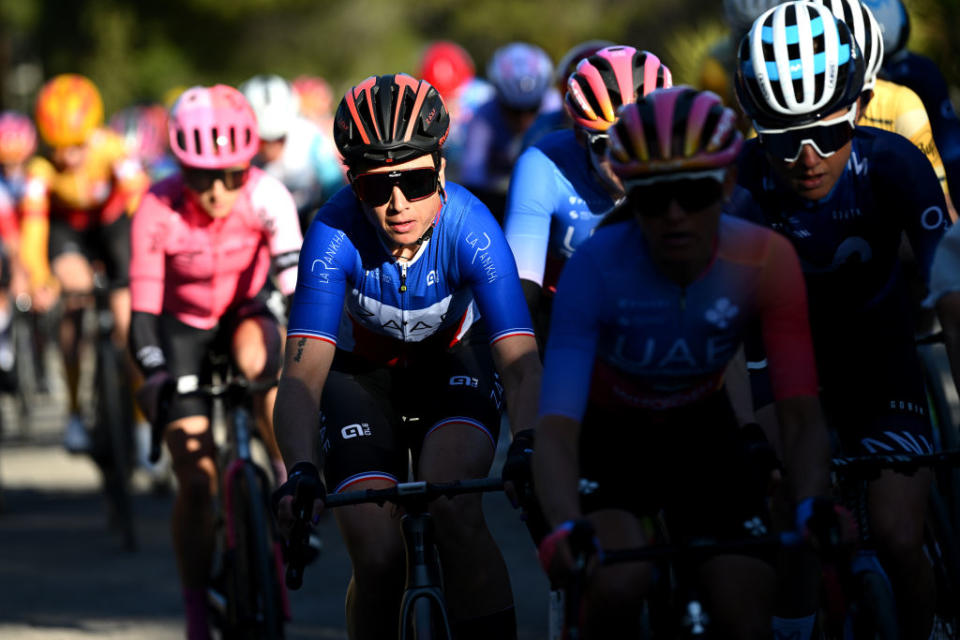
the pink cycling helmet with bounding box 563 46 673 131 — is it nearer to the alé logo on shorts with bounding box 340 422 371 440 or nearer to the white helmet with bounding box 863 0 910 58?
the alé logo on shorts with bounding box 340 422 371 440

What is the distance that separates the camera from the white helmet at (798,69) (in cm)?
485

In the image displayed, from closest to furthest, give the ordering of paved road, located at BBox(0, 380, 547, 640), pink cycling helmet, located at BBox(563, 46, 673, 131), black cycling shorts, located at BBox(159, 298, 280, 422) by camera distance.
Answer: pink cycling helmet, located at BBox(563, 46, 673, 131) < black cycling shorts, located at BBox(159, 298, 280, 422) < paved road, located at BBox(0, 380, 547, 640)

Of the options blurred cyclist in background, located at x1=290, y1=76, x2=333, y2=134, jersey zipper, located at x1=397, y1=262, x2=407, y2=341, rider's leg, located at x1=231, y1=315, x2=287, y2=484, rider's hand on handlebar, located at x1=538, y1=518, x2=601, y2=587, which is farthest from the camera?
blurred cyclist in background, located at x1=290, y1=76, x2=333, y2=134

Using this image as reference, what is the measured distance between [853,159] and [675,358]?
4.47ft

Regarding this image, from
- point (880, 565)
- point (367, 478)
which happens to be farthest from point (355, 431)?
point (880, 565)

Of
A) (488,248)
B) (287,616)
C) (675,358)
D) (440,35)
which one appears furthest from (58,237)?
(440,35)

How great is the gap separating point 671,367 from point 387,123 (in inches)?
53.0

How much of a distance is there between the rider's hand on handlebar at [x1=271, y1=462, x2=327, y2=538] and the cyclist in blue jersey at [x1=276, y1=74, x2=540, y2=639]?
0.29 m

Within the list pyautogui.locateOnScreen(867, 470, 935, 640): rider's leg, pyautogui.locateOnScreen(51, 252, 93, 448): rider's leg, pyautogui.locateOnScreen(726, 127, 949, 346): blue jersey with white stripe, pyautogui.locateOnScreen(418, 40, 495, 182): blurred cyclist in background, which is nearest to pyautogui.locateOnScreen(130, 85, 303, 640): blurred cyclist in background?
pyautogui.locateOnScreen(726, 127, 949, 346): blue jersey with white stripe

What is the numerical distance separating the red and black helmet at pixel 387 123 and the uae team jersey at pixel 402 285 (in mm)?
247

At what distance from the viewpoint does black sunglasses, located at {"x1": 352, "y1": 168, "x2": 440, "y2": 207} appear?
4.87 m

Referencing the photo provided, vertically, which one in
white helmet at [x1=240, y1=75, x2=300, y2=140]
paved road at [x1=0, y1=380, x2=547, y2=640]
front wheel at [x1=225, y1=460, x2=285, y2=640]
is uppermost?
white helmet at [x1=240, y1=75, x2=300, y2=140]

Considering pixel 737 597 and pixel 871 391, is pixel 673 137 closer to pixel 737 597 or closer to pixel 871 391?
pixel 737 597

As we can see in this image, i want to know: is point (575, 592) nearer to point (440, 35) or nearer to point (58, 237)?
point (58, 237)
